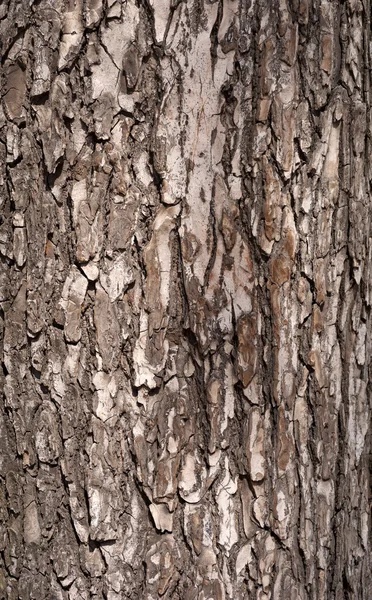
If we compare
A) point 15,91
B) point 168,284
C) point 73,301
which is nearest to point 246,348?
point 168,284

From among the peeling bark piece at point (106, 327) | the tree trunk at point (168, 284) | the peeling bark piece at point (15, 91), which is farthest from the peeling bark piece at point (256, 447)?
the peeling bark piece at point (15, 91)

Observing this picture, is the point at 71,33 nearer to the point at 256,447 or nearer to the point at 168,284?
the point at 168,284

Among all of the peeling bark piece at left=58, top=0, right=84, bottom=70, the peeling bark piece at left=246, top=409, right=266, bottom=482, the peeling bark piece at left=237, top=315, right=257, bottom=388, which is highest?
the peeling bark piece at left=58, top=0, right=84, bottom=70

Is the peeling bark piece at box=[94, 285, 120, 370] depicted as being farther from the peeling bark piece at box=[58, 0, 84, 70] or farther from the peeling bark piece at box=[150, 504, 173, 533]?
the peeling bark piece at box=[58, 0, 84, 70]

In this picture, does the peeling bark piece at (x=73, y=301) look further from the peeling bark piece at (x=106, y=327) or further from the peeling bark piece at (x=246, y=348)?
the peeling bark piece at (x=246, y=348)

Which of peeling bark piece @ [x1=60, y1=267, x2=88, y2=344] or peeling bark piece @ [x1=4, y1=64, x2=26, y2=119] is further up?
peeling bark piece @ [x1=4, y1=64, x2=26, y2=119]

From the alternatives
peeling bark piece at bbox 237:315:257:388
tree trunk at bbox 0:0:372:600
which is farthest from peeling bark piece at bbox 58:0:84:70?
peeling bark piece at bbox 237:315:257:388

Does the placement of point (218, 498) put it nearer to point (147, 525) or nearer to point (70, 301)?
point (147, 525)

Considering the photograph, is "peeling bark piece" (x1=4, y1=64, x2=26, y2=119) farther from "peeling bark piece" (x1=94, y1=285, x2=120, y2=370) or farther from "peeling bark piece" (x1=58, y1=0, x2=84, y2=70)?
"peeling bark piece" (x1=94, y1=285, x2=120, y2=370)

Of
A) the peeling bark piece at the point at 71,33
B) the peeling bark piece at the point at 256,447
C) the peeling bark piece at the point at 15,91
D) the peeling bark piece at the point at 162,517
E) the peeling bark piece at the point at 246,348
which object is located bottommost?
the peeling bark piece at the point at 162,517

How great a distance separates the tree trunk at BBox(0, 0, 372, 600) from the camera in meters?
1.30

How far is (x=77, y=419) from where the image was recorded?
1.36m

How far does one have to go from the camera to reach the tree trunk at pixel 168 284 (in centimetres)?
130

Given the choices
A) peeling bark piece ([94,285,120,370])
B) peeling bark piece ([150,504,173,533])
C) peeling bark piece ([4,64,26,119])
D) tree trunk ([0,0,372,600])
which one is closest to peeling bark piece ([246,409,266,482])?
tree trunk ([0,0,372,600])
